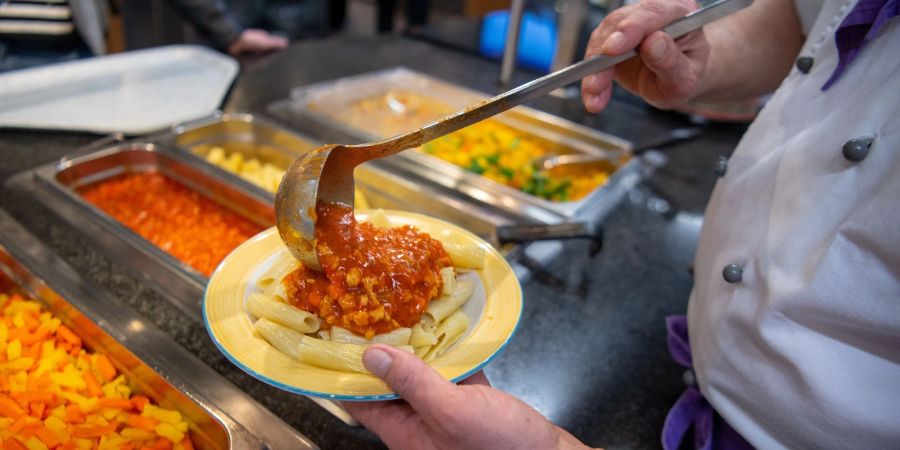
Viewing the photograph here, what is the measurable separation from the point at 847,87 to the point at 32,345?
180 cm

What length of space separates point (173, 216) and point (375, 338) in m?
1.22

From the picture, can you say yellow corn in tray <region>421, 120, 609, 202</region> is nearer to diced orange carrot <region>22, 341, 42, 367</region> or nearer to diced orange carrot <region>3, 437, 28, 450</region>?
diced orange carrot <region>22, 341, 42, 367</region>

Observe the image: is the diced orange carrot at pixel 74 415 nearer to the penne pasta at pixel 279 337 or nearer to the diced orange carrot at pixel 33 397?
the diced orange carrot at pixel 33 397

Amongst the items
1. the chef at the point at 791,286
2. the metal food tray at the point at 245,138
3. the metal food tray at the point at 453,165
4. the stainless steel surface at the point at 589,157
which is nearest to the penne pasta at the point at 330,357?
the chef at the point at 791,286

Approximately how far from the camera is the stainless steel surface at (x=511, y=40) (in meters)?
2.97

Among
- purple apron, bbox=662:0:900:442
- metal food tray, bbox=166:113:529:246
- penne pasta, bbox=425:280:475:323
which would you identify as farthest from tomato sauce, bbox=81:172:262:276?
purple apron, bbox=662:0:900:442

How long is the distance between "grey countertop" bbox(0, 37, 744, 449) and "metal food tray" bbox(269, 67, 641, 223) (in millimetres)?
98

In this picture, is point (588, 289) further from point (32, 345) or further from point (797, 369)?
point (32, 345)

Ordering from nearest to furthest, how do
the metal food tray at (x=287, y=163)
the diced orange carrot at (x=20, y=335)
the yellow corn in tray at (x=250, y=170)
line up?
the diced orange carrot at (x=20, y=335) < the metal food tray at (x=287, y=163) < the yellow corn in tray at (x=250, y=170)

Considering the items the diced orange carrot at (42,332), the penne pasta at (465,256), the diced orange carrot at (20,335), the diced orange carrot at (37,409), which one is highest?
the penne pasta at (465,256)

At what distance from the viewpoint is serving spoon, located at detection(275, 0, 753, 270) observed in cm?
104

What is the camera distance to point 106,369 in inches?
49.5

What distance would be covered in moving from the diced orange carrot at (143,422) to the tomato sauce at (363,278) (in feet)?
1.36

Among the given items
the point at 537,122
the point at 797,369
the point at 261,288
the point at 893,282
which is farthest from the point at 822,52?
the point at 537,122
